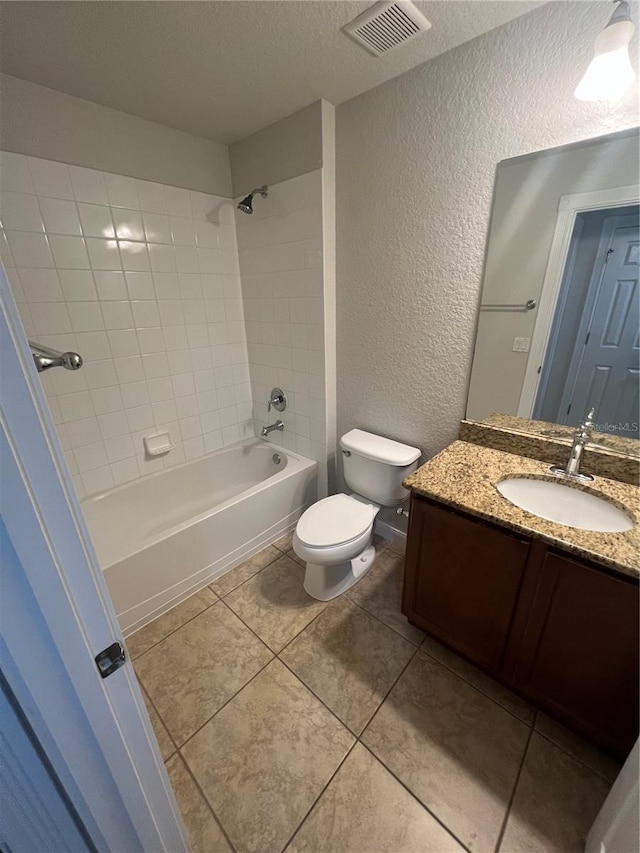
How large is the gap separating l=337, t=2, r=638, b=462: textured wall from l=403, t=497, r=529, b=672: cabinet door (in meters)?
0.60

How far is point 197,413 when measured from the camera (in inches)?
90.7

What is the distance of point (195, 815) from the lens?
3.33 feet

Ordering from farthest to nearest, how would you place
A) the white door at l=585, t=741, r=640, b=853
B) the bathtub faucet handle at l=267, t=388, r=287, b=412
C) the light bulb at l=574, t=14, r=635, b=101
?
the bathtub faucet handle at l=267, t=388, r=287, b=412, the light bulb at l=574, t=14, r=635, b=101, the white door at l=585, t=741, r=640, b=853

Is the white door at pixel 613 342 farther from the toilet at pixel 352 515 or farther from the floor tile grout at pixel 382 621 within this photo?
the floor tile grout at pixel 382 621

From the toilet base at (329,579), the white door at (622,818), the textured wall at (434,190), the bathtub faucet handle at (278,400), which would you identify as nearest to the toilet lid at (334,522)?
the toilet base at (329,579)

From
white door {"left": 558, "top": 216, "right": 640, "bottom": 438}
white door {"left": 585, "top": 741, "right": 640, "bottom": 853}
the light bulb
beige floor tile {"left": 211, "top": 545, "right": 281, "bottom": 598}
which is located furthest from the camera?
beige floor tile {"left": 211, "top": 545, "right": 281, "bottom": 598}

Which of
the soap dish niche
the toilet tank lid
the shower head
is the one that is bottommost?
the soap dish niche

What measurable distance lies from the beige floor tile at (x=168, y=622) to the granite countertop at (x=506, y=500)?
1225mm

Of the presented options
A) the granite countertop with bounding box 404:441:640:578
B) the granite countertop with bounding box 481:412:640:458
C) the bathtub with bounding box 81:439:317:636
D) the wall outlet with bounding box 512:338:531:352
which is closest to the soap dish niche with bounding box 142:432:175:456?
the bathtub with bounding box 81:439:317:636

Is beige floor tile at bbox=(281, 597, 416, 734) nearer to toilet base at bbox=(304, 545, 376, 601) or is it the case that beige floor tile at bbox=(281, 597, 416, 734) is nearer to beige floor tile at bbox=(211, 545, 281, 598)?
toilet base at bbox=(304, 545, 376, 601)

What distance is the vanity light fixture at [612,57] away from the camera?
890 mm

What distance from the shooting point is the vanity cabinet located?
947 millimetres

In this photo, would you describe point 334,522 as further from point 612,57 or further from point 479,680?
point 612,57

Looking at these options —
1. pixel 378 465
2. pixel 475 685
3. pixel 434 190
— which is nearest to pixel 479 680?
pixel 475 685
